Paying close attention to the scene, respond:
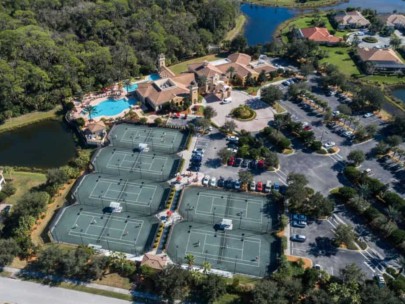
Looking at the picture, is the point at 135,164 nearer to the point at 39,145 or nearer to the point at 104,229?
the point at 104,229

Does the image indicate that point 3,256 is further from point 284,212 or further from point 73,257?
point 284,212

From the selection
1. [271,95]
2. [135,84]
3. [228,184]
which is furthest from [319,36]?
[228,184]

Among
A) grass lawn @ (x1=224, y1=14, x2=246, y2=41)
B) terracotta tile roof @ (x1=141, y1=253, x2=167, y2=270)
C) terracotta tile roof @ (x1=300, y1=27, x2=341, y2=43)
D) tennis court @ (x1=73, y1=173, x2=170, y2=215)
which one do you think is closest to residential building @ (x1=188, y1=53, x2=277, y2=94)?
terracotta tile roof @ (x1=300, y1=27, x2=341, y2=43)

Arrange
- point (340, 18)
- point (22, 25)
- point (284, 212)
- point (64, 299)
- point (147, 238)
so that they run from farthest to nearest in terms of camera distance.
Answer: point (340, 18)
point (22, 25)
point (284, 212)
point (147, 238)
point (64, 299)

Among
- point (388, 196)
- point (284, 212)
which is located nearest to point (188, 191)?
point (284, 212)

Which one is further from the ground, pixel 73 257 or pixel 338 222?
pixel 73 257

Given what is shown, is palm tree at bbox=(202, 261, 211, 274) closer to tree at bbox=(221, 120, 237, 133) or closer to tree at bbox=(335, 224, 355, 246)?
tree at bbox=(335, 224, 355, 246)

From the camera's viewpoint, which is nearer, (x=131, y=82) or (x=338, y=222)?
(x=338, y=222)
